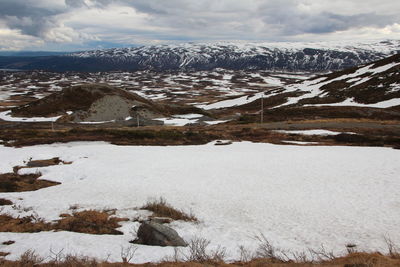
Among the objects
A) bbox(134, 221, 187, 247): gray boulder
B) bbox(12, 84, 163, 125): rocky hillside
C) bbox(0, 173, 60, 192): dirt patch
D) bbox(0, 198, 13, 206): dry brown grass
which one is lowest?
bbox(12, 84, 163, 125): rocky hillside

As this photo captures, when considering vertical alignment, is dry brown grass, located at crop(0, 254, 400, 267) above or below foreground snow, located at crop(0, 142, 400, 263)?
above

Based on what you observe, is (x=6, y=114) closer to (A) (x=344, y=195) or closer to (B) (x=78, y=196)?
(B) (x=78, y=196)

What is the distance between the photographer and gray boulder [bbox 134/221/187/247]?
11541 mm

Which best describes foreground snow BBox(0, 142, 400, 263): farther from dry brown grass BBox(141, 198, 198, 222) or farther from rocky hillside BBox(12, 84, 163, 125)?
rocky hillside BBox(12, 84, 163, 125)

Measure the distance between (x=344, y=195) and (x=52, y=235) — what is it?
16123mm

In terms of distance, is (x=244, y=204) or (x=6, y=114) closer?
(x=244, y=204)

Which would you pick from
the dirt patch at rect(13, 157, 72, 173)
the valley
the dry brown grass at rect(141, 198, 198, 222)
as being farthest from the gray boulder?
the dirt patch at rect(13, 157, 72, 173)

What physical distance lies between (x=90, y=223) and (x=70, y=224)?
0.88 m

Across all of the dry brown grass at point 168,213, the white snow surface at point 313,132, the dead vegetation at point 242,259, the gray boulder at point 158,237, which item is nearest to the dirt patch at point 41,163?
the dry brown grass at point 168,213

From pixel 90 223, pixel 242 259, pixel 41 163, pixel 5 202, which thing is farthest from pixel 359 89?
pixel 5 202

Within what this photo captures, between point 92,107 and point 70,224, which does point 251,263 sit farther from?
point 92,107

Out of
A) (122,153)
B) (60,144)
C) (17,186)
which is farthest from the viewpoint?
(60,144)

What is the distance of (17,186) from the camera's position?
21.1m

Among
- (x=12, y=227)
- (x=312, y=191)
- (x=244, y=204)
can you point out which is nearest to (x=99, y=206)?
(x=12, y=227)
